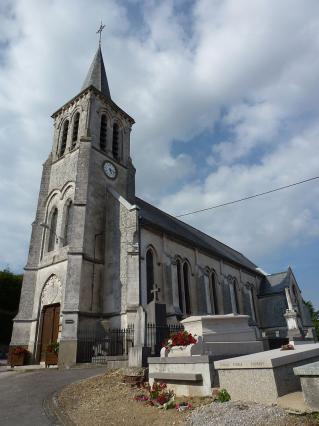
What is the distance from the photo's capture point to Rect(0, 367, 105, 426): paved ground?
602 cm

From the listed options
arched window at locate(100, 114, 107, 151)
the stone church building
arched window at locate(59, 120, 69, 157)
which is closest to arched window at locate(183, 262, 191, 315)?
the stone church building

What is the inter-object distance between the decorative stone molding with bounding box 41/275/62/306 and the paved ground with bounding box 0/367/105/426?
5791 millimetres

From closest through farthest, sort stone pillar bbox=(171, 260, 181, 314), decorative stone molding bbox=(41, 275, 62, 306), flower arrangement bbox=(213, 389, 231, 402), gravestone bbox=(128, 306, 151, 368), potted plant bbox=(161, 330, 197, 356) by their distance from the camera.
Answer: flower arrangement bbox=(213, 389, 231, 402) < potted plant bbox=(161, 330, 197, 356) < gravestone bbox=(128, 306, 151, 368) < decorative stone molding bbox=(41, 275, 62, 306) < stone pillar bbox=(171, 260, 181, 314)

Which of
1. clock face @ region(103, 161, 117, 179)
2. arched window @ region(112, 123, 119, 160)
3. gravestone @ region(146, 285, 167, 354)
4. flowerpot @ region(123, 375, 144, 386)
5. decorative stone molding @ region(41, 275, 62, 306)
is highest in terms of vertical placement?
arched window @ region(112, 123, 119, 160)

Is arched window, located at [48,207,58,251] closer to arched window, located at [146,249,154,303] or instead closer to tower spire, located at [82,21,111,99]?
arched window, located at [146,249,154,303]

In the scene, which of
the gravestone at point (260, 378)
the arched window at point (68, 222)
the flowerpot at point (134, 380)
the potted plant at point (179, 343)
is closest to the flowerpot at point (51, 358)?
the arched window at point (68, 222)

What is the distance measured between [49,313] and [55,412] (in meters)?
11.0

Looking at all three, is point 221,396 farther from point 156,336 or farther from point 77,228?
point 77,228

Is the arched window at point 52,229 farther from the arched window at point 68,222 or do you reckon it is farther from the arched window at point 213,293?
the arched window at point 213,293

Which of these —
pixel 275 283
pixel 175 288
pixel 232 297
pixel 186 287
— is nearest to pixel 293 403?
pixel 175 288

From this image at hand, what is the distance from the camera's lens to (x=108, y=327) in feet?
51.6

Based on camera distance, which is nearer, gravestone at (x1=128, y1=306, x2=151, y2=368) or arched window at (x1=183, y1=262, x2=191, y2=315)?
gravestone at (x1=128, y1=306, x2=151, y2=368)

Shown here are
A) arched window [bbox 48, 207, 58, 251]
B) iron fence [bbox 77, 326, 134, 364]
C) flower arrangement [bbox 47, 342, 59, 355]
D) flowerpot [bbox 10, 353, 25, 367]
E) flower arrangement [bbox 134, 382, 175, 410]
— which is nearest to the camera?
flower arrangement [bbox 134, 382, 175, 410]

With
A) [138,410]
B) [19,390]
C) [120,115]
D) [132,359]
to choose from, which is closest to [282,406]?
[138,410]
